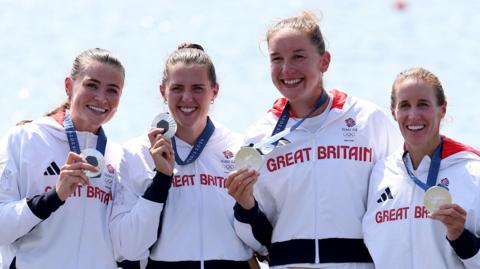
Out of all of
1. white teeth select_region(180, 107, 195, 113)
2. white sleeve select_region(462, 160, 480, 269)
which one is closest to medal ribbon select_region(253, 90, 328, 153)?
white teeth select_region(180, 107, 195, 113)

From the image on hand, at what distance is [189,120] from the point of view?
4531mm

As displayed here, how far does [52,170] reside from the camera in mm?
4441

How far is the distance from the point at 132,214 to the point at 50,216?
1.37ft

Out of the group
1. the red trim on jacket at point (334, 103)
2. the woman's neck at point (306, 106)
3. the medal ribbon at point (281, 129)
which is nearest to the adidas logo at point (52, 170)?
the medal ribbon at point (281, 129)

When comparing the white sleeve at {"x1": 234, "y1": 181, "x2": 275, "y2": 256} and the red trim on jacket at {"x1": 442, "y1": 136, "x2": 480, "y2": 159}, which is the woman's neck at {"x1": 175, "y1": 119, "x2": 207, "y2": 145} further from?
the red trim on jacket at {"x1": 442, "y1": 136, "x2": 480, "y2": 159}

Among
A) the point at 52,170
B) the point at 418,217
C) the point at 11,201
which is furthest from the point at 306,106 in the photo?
the point at 11,201

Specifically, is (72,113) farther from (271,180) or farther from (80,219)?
(271,180)

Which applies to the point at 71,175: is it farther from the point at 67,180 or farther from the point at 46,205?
the point at 46,205

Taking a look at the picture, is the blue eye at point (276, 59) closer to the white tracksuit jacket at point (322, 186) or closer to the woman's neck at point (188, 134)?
the white tracksuit jacket at point (322, 186)

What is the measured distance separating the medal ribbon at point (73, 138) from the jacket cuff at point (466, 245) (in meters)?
1.87

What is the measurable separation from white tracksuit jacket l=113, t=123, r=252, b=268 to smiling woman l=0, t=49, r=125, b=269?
0.13 meters

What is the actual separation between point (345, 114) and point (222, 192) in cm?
77

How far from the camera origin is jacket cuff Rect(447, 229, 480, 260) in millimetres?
3932

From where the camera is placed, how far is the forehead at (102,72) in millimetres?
4551
